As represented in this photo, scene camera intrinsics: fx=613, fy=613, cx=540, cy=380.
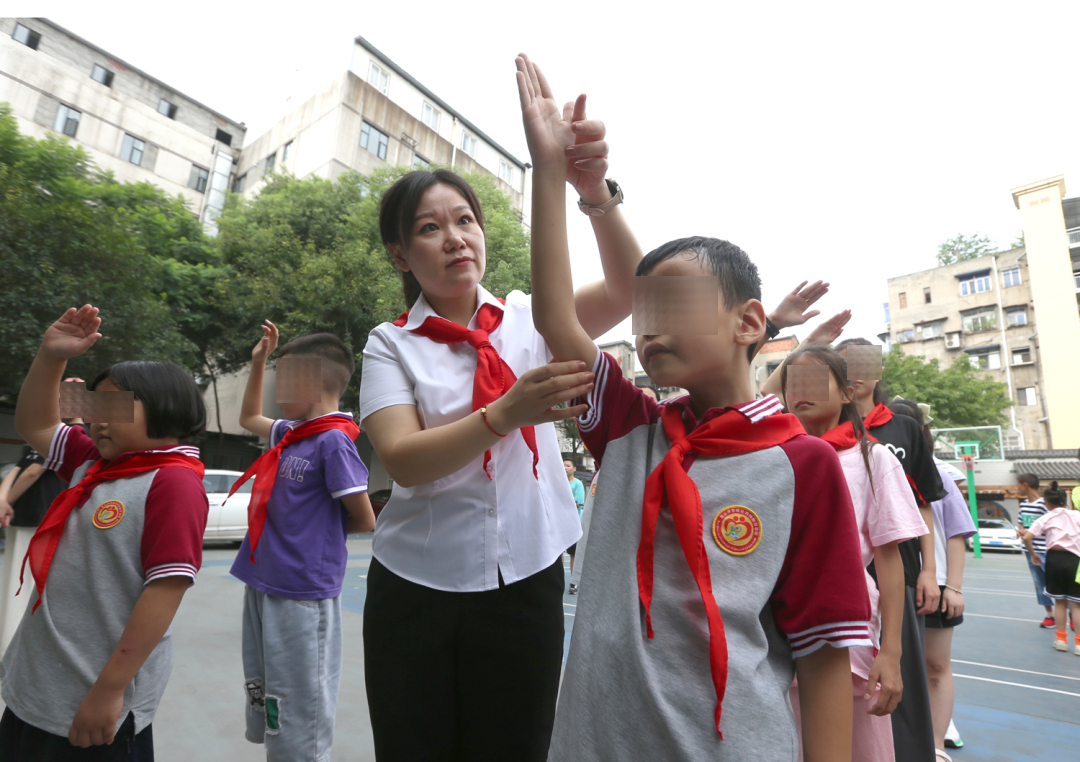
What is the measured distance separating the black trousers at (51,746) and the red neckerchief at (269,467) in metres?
0.62

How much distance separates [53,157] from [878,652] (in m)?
14.2

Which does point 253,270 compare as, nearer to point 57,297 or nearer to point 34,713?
point 57,297

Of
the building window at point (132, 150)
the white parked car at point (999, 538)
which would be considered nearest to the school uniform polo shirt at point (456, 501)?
the white parked car at point (999, 538)

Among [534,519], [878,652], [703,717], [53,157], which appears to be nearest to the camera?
[703,717]

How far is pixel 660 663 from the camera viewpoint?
0.90 m

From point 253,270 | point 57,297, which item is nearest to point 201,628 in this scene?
point 57,297

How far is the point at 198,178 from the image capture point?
69.6 ft

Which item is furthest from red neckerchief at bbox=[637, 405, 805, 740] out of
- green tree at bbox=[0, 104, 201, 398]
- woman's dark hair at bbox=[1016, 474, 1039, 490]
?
green tree at bbox=[0, 104, 201, 398]

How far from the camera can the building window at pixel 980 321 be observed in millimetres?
29969

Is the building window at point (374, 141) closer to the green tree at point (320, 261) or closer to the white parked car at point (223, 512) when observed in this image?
the green tree at point (320, 261)

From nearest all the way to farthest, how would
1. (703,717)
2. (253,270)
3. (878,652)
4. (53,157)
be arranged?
1. (703,717)
2. (878,652)
3. (53,157)
4. (253,270)

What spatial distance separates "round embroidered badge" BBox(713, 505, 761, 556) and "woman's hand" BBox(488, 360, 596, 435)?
0.97 feet

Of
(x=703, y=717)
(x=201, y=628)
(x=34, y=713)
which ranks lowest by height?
(x=201, y=628)

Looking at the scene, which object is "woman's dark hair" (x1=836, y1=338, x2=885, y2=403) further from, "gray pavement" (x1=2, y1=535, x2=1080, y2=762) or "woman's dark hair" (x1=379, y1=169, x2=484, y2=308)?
"gray pavement" (x1=2, y1=535, x2=1080, y2=762)
